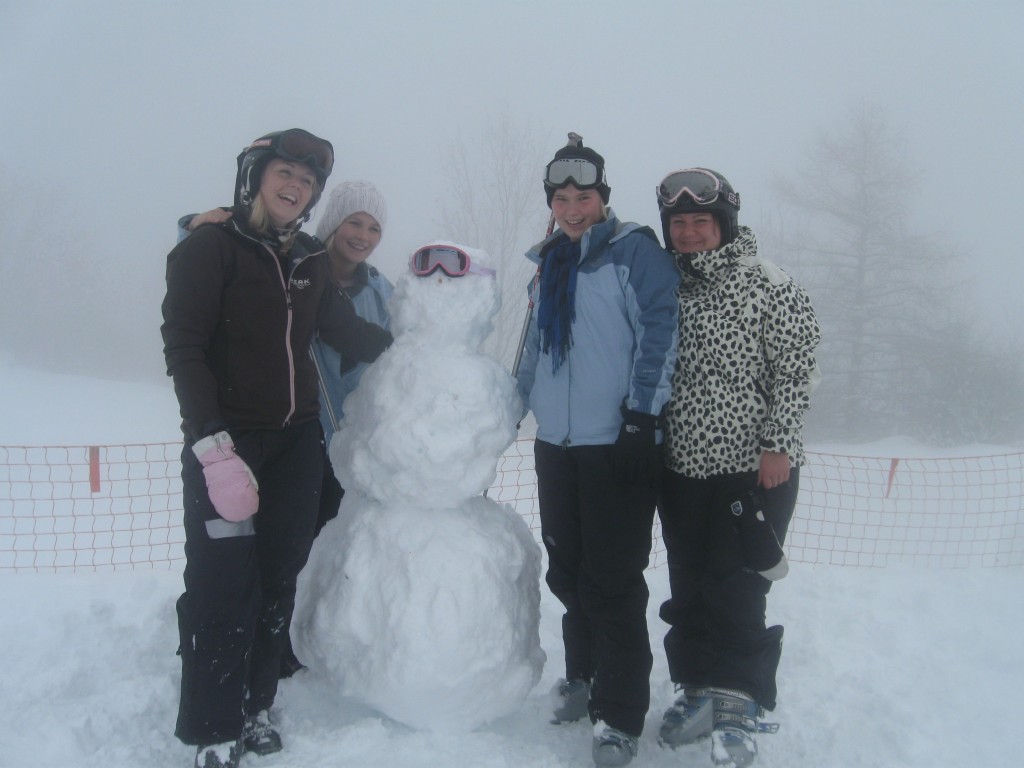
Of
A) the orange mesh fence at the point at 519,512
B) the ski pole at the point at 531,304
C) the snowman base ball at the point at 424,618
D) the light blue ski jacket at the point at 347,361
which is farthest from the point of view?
the orange mesh fence at the point at 519,512

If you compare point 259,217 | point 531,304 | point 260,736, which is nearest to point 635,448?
point 531,304

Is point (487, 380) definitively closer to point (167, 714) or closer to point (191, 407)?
point (191, 407)

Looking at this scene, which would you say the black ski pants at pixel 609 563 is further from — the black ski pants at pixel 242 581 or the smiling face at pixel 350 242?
the smiling face at pixel 350 242

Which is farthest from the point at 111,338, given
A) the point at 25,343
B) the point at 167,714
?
the point at 167,714

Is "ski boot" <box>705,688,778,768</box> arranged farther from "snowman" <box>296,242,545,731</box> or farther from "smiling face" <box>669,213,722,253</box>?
"smiling face" <box>669,213,722,253</box>

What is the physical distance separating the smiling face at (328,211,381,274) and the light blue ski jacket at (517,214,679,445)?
0.92 meters

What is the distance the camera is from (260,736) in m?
1.92

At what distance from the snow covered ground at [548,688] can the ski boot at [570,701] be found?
1.7 inches

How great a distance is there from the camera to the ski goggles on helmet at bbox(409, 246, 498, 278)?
207 cm

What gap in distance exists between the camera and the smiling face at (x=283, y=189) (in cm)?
183

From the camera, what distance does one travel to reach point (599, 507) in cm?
198

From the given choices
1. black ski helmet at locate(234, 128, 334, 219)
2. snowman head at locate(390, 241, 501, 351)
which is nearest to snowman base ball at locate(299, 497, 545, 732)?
snowman head at locate(390, 241, 501, 351)

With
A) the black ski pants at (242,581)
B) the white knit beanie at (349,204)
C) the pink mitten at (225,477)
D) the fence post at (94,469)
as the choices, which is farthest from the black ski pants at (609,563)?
the fence post at (94,469)

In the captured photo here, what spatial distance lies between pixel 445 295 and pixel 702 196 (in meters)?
0.89
